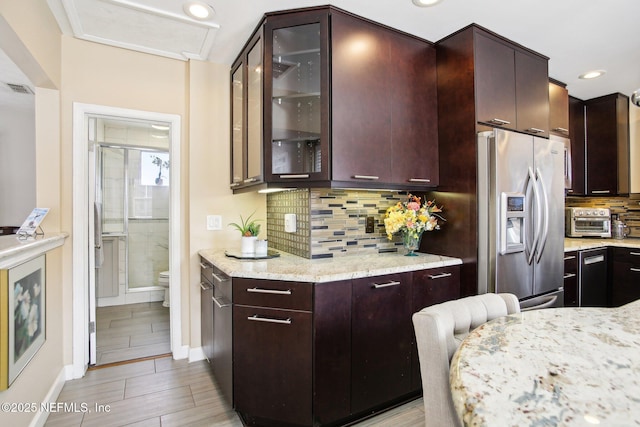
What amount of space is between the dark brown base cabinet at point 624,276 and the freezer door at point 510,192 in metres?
1.66

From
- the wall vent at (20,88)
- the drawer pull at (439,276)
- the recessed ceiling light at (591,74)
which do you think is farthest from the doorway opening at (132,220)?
the recessed ceiling light at (591,74)

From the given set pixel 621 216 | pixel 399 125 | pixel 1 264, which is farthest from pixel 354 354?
pixel 621 216

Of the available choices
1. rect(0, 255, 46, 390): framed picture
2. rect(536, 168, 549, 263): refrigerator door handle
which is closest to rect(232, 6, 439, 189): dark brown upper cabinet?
rect(536, 168, 549, 263): refrigerator door handle

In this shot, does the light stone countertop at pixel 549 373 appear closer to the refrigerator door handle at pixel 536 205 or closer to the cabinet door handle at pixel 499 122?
the refrigerator door handle at pixel 536 205

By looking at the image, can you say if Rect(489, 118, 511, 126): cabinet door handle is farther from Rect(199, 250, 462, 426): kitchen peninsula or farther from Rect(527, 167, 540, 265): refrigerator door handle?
Rect(199, 250, 462, 426): kitchen peninsula

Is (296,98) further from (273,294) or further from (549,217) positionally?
(549,217)

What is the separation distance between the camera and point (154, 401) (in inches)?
84.0

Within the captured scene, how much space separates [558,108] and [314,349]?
3303 millimetres

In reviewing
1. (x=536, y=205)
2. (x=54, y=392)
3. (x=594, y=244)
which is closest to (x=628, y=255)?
(x=594, y=244)

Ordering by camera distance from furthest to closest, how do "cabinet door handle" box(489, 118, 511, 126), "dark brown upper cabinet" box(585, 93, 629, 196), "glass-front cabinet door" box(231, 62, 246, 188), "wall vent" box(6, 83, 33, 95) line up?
"dark brown upper cabinet" box(585, 93, 629, 196)
"wall vent" box(6, 83, 33, 95)
"glass-front cabinet door" box(231, 62, 246, 188)
"cabinet door handle" box(489, 118, 511, 126)

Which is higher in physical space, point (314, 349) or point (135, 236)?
point (135, 236)

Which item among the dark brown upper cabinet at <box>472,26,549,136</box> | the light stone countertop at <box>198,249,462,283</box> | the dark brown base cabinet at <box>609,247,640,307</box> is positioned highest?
the dark brown upper cabinet at <box>472,26,549,136</box>

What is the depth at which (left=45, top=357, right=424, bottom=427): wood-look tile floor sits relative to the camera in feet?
6.34

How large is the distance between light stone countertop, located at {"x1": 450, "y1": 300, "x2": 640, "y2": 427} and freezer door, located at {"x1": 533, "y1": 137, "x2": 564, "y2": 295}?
5.03ft
